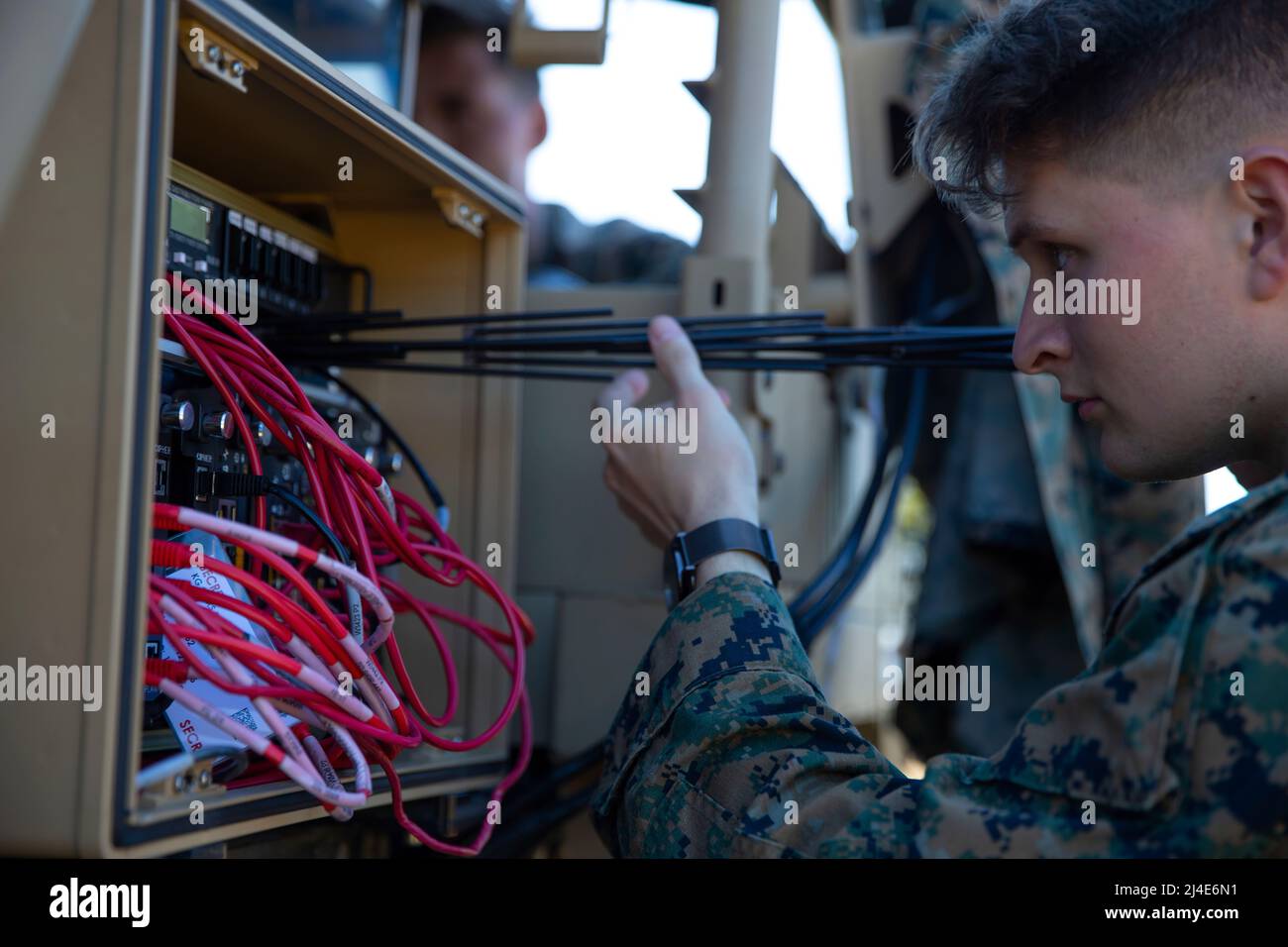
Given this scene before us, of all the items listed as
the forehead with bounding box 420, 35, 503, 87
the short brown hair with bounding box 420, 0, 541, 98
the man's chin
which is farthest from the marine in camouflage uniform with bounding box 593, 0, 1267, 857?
the forehead with bounding box 420, 35, 503, 87

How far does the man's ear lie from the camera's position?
29.6 inches

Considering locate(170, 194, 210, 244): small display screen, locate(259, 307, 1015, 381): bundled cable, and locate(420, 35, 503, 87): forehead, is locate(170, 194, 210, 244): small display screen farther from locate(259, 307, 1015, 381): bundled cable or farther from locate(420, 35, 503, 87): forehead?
locate(420, 35, 503, 87): forehead

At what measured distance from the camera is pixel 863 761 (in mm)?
808

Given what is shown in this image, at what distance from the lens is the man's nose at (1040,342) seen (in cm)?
89

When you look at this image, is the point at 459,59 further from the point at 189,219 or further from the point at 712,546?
the point at 712,546

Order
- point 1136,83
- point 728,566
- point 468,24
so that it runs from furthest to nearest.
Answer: point 468,24 < point 728,566 < point 1136,83

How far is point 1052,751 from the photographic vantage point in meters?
0.73

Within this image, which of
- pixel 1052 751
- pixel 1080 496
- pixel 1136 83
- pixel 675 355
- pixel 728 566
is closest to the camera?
pixel 1052 751

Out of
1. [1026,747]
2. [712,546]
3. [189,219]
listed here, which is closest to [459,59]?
[189,219]

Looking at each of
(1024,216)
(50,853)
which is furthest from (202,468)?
(1024,216)

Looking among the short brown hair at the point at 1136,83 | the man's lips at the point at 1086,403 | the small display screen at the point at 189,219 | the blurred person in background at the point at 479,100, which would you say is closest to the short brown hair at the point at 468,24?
the blurred person in background at the point at 479,100

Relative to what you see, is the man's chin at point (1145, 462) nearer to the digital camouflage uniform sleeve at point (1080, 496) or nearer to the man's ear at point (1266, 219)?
the man's ear at point (1266, 219)

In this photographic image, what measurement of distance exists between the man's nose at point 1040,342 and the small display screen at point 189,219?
666 mm

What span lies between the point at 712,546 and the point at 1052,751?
1.15 ft
